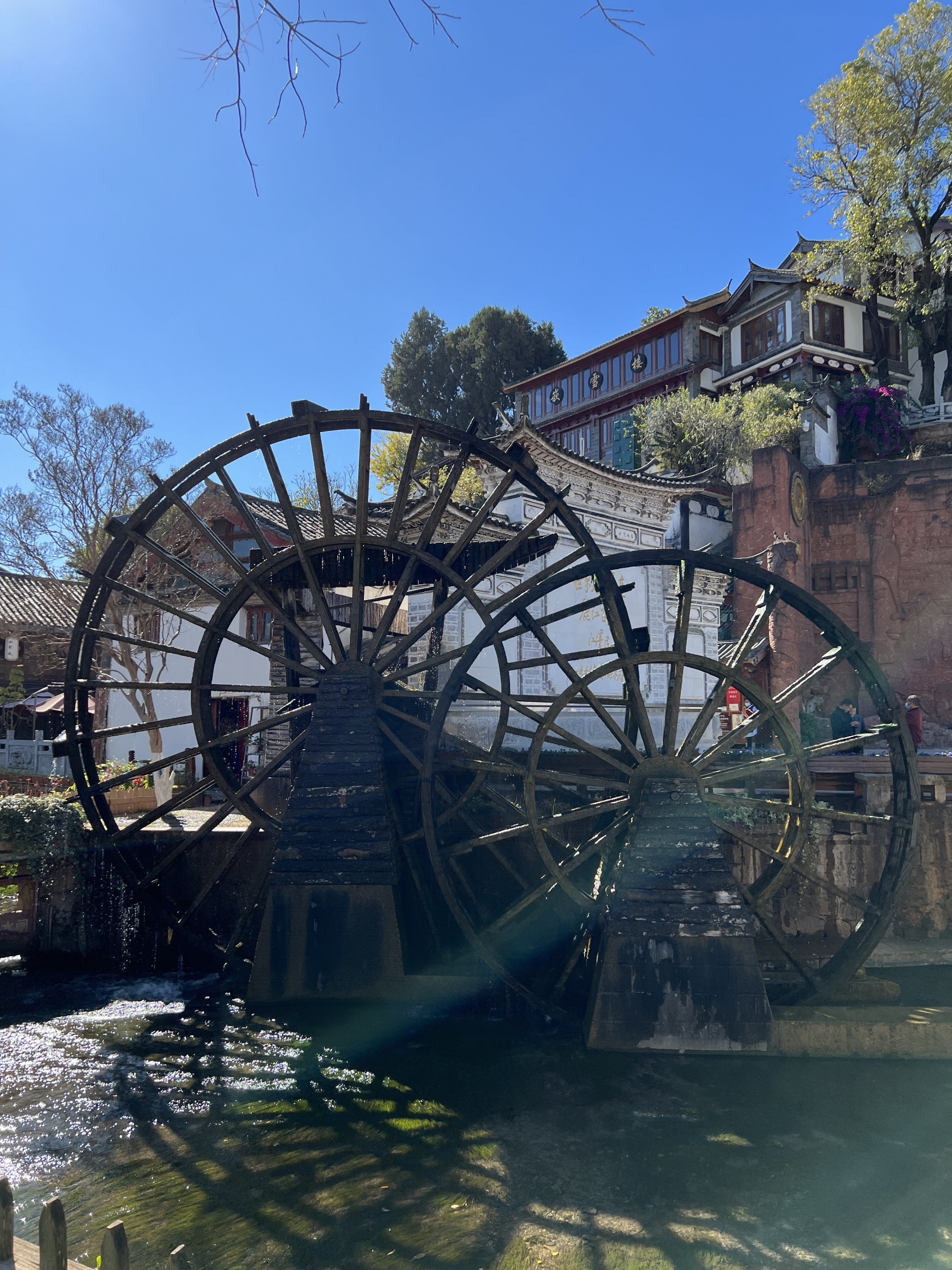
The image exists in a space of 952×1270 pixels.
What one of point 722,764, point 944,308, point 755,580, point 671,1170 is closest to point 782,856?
point 755,580

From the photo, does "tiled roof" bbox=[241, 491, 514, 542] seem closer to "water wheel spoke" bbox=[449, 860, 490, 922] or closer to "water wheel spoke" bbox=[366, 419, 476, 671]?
"water wheel spoke" bbox=[366, 419, 476, 671]

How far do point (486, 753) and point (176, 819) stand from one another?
6.30m

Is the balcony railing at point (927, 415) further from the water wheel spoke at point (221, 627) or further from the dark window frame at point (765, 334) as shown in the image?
the water wheel spoke at point (221, 627)

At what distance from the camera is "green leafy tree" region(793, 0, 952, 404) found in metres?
22.9

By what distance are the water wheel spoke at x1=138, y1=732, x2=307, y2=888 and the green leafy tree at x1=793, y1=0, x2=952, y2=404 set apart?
76.9 feet

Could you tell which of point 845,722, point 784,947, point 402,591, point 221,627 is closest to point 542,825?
point 784,947

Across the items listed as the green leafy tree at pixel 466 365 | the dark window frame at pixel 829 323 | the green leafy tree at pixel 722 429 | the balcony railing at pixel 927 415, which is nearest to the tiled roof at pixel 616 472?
→ the green leafy tree at pixel 722 429

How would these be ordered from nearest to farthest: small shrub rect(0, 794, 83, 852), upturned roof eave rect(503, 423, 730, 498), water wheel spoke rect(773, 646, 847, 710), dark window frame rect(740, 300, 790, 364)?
water wheel spoke rect(773, 646, 847, 710), small shrub rect(0, 794, 83, 852), upturned roof eave rect(503, 423, 730, 498), dark window frame rect(740, 300, 790, 364)

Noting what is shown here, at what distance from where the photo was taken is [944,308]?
2530 centimetres

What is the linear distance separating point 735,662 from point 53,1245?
659 centimetres

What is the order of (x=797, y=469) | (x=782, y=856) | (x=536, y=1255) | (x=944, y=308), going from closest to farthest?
(x=536, y=1255)
(x=782, y=856)
(x=797, y=469)
(x=944, y=308)

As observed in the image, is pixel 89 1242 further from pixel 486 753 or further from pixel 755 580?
pixel 755 580

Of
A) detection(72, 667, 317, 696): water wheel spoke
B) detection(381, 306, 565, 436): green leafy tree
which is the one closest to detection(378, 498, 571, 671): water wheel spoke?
detection(72, 667, 317, 696): water wheel spoke

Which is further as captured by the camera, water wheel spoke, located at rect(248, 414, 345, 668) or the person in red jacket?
the person in red jacket
